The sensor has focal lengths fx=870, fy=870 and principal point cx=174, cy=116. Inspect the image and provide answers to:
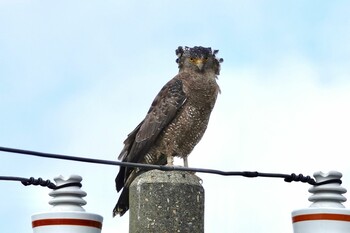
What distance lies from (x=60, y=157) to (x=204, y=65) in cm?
462

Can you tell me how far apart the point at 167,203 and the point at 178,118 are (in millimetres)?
4642

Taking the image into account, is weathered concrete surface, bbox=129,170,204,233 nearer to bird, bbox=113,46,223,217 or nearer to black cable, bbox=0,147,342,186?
black cable, bbox=0,147,342,186

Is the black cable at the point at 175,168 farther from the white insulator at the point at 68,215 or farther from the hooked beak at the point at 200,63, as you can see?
the hooked beak at the point at 200,63

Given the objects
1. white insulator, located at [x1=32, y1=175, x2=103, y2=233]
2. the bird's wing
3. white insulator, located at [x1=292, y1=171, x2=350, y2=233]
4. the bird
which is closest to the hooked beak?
the bird

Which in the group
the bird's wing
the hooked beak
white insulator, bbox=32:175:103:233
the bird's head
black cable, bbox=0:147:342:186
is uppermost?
the bird's head

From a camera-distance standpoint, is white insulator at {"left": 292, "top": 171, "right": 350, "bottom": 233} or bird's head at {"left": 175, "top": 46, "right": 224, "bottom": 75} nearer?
white insulator at {"left": 292, "top": 171, "right": 350, "bottom": 233}

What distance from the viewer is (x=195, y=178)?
13.3 feet

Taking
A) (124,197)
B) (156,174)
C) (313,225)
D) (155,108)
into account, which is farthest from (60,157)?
(155,108)

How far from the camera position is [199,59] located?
8594 mm

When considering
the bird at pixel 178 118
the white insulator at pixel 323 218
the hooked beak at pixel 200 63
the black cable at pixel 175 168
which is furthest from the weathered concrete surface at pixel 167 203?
the hooked beak at pixel 200 63

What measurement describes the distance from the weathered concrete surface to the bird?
14.1 ft

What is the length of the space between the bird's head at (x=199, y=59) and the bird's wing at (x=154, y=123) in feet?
0.71

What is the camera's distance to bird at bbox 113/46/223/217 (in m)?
8.45

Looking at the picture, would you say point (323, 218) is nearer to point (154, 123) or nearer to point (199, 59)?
point (154, 123)
